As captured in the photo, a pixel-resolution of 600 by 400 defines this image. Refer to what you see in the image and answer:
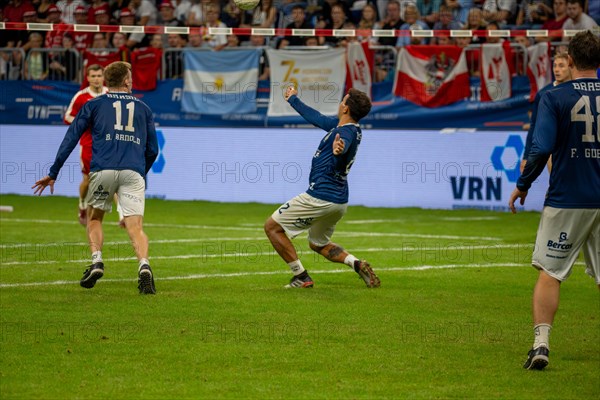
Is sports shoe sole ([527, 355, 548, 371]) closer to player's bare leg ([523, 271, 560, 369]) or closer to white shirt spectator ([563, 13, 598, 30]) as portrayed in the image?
player's bare leg ([523, 271, 560, 369])

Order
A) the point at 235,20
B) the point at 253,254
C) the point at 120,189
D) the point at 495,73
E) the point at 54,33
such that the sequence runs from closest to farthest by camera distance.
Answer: the point at 120,189 → the point at 253,254 → the point at 495,73 → the point at 235,20 → the point at 54,33

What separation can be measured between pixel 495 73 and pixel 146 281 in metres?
11.9

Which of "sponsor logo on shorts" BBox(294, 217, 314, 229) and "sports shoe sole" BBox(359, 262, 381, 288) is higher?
"sponsor logo on shorts" BBox(294, 217, 314, 229)

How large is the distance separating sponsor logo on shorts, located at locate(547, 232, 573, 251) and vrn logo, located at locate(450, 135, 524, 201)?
1247cm

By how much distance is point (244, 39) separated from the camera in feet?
79.5

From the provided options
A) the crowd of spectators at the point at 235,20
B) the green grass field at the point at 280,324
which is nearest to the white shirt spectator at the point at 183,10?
the crowd of spectators at the point at 235,20

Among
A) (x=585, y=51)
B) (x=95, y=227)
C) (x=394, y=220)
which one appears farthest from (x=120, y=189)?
(x=394, y=220)

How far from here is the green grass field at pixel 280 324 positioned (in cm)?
712

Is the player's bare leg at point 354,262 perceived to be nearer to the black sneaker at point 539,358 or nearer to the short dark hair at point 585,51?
the black sneaker at point 539,358

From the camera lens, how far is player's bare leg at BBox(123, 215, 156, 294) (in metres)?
10.8

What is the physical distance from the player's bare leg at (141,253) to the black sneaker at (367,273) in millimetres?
2235

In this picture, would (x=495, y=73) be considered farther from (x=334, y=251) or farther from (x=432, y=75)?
(x=334, y=251)

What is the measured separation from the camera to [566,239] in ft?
24.7

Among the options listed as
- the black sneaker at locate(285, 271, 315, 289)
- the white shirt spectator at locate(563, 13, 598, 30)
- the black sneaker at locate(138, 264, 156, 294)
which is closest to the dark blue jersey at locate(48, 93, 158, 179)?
the black sneaker at locate(138, 264, 156, 294)
